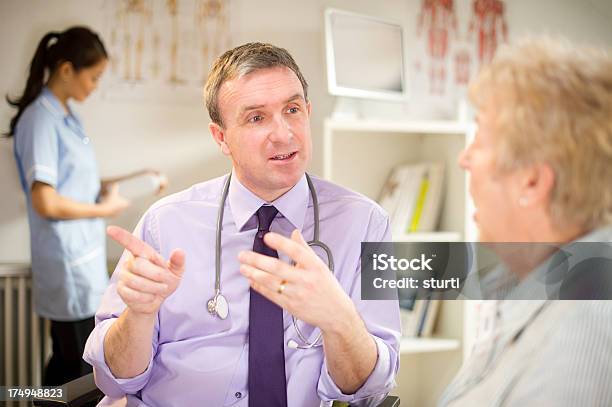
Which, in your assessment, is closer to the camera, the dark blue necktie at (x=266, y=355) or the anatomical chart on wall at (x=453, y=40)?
the dark blue necktie at (x=266, y=355)

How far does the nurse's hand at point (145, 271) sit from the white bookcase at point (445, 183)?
105 cm

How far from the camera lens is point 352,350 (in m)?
0.93

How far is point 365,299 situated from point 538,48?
0.57m

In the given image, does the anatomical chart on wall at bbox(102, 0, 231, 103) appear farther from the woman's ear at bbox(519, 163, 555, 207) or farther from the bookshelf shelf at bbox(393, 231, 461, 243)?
the woman's ear at bbox(519, 163, 555, 207)

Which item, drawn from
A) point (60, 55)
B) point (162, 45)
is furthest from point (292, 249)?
point (162, 45)

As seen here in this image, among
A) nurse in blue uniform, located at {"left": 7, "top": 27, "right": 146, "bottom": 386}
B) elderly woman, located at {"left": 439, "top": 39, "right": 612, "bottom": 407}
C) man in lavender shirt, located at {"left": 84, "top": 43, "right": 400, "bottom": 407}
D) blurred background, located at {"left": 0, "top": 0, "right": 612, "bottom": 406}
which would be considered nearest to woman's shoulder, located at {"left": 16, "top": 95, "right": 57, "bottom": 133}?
nurse in blue uniform, located at {"left": 7, "top": 27, "right": 146, "bottom": 386}

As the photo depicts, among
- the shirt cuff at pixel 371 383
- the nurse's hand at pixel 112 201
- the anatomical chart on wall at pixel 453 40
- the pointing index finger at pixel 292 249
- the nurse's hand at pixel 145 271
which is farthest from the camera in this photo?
the anatomical chart on wall at pixel 453 40

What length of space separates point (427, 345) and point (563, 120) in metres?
1.47

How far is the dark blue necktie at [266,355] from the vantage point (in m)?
1.02

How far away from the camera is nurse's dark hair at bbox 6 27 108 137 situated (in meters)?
1.75

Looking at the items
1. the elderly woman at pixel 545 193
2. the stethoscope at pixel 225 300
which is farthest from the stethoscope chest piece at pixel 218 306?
the elderly woman at pixel 545 193

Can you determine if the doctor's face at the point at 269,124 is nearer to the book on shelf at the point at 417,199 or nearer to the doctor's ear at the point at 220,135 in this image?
the doctor's ear at the point at 220,135

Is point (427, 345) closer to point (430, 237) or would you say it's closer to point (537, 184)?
point (430, 237)

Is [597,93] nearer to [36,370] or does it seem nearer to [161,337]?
[161,337]
